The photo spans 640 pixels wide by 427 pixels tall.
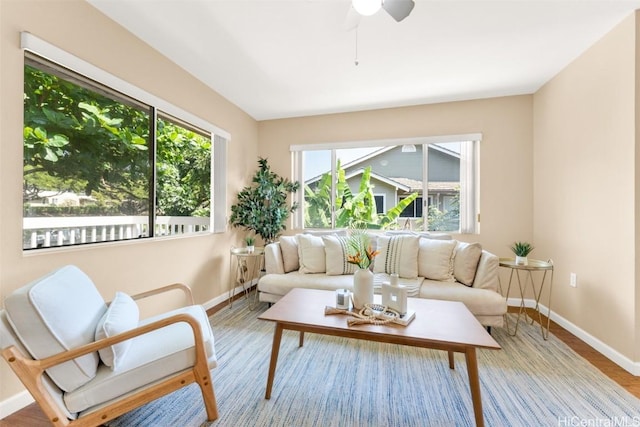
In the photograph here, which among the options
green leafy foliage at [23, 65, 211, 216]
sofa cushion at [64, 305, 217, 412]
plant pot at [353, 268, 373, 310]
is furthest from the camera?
plant pot at [353, 268, 373, 310]

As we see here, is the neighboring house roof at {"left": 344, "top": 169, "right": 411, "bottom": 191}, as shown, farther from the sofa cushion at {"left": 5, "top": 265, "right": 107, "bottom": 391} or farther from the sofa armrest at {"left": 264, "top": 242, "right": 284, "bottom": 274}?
the sofa cushion at {"left": 5, "top": 265, "right": 107, "bottom": 391}

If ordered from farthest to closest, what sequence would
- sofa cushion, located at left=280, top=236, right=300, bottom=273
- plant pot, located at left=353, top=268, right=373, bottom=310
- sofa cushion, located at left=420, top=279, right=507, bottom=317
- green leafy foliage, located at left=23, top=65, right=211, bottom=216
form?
sofa cushion, located at left=280, top=236, right=300, bottom=273 → sofa cushion, located at left=420, top=279, right=507, bottom=317 → plant pot, located at left=353, top=268, right=373, bottom=310 → green leafy foliage, located at left=23, top=65, right=211, bottom=216

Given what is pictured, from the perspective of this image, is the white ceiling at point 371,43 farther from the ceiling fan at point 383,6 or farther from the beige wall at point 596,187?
the ceiling fan at point 383,6

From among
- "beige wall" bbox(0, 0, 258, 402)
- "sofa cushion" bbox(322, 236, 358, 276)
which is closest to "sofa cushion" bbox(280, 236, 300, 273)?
"sofa cushion" bbox(322, 236, 358, 276)

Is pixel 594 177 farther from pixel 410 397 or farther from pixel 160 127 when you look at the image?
pixel 160 127

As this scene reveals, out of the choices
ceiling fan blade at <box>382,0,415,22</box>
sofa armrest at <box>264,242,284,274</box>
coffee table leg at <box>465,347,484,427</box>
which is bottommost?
coffee table leg at <box>465,347,484,427</box>

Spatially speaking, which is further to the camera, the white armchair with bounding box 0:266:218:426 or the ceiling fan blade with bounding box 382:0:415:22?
the ceiling fan blade with bounding box 382:0:415:22

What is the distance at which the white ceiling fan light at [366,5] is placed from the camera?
1460mm

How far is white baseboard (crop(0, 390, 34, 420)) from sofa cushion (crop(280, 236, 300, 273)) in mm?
2169

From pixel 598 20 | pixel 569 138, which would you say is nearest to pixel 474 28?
pixel 598 20

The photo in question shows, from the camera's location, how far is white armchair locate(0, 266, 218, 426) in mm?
1179

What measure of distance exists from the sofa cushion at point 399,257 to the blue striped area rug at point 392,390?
0.87 metres

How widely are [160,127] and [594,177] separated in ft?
13.6

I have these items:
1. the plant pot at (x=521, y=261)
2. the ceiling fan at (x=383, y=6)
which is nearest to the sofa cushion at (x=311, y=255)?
the plant pot at (x=521, y=261)
